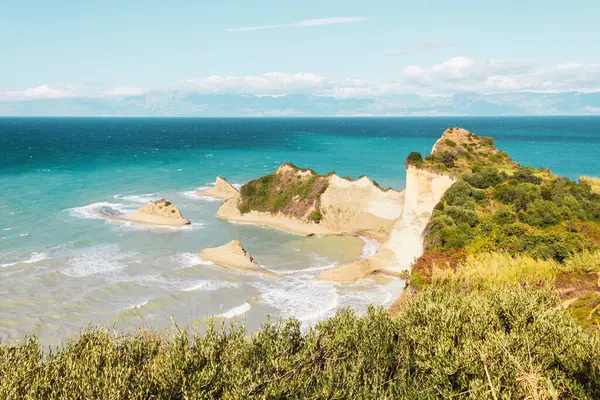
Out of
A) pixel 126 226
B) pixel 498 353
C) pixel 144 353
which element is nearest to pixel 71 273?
pixel 126 226

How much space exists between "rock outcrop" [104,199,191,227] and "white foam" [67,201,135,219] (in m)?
3.25

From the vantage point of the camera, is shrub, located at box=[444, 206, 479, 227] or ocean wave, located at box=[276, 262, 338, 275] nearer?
shrub, located at box=[444, 206, 479, 227]

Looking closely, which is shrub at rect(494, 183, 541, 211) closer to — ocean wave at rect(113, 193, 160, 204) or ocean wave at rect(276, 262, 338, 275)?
ocean wave at rect(276, 262, 338, 275)

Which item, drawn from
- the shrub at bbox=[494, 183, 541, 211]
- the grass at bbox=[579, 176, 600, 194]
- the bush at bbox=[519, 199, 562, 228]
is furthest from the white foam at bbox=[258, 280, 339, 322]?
the grass at bbox=[579, 176, 600, 194]

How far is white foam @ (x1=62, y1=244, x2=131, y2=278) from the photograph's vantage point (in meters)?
53.7

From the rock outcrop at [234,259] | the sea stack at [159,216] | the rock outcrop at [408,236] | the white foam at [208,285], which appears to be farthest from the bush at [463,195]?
the sea stack at [159,216]

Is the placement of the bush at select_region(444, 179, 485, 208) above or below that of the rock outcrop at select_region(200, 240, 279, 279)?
above

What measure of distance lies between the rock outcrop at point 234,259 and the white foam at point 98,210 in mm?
31279

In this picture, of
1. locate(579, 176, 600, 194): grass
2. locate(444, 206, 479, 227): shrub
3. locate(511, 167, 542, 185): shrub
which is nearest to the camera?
locate(444, 206, 479, 227): shrub

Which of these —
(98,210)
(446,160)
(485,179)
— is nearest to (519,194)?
(485,179)

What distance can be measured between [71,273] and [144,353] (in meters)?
36.6

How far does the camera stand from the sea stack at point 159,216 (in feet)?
252

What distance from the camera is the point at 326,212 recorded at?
78.6 m

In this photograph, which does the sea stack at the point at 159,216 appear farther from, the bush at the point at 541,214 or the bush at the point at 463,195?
the bush at the point at 541,214
